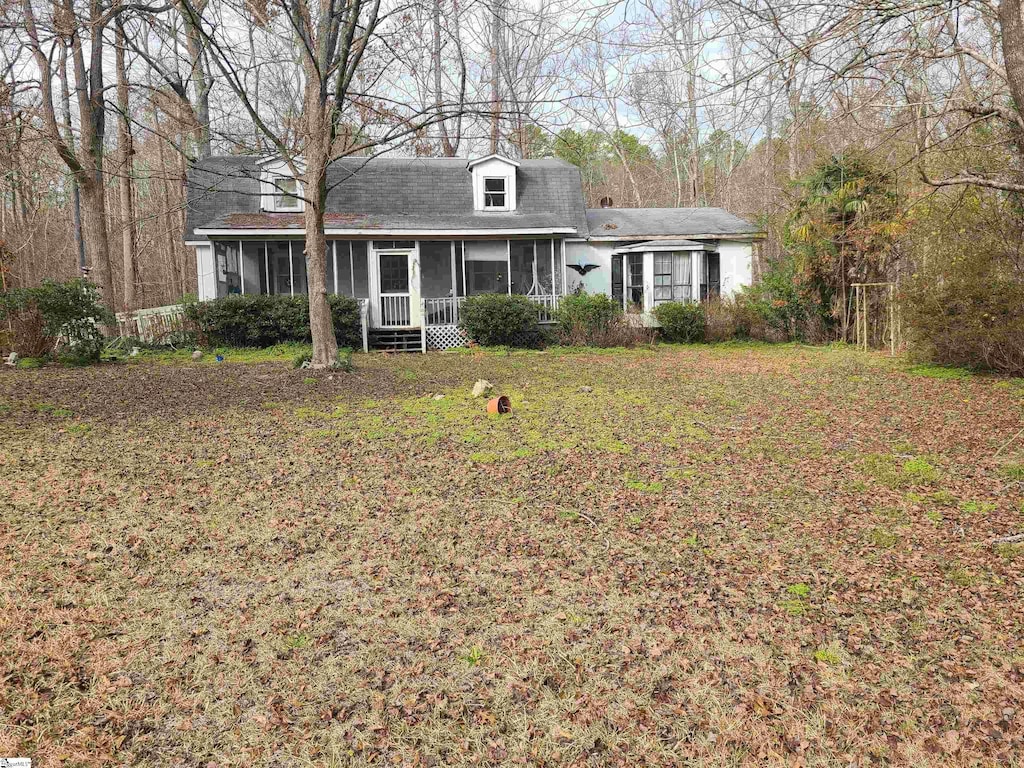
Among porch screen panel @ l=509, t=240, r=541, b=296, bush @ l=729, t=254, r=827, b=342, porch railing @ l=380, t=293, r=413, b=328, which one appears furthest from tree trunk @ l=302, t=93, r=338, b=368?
bush @ l=729, t=254, r=827, b=342

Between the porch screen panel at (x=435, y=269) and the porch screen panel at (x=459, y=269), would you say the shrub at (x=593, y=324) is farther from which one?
the porch screen panel at (x=435, y=269)

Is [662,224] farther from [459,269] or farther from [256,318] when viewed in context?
[256,318]

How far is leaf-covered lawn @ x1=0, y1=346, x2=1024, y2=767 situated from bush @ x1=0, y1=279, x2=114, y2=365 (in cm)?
Result: 620

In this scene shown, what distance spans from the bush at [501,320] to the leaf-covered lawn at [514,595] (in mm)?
10072

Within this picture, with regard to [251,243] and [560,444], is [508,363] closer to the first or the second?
[560,444]

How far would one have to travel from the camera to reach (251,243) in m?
19.7

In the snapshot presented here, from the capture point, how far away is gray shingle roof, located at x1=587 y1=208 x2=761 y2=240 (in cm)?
2052

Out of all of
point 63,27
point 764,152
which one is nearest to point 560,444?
point 63,27

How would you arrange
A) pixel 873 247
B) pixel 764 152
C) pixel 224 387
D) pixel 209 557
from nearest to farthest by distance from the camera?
pixel 209 557 < pixel 224 387 < pixel 873 247 < pixel 764 152

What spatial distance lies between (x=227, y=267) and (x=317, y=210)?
9.67 m

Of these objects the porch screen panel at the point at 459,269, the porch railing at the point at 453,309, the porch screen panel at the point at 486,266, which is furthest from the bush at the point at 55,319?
the porch screen panel at the point at 486,266

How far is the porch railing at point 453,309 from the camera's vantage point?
61.5 ft

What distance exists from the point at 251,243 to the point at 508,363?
9.85 m

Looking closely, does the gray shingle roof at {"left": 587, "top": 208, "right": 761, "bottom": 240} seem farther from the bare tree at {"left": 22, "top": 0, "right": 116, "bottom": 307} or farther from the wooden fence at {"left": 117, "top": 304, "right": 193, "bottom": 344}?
the bare tree at {"left": 22, "top": 0, "right": 116, "bottom": 307}
